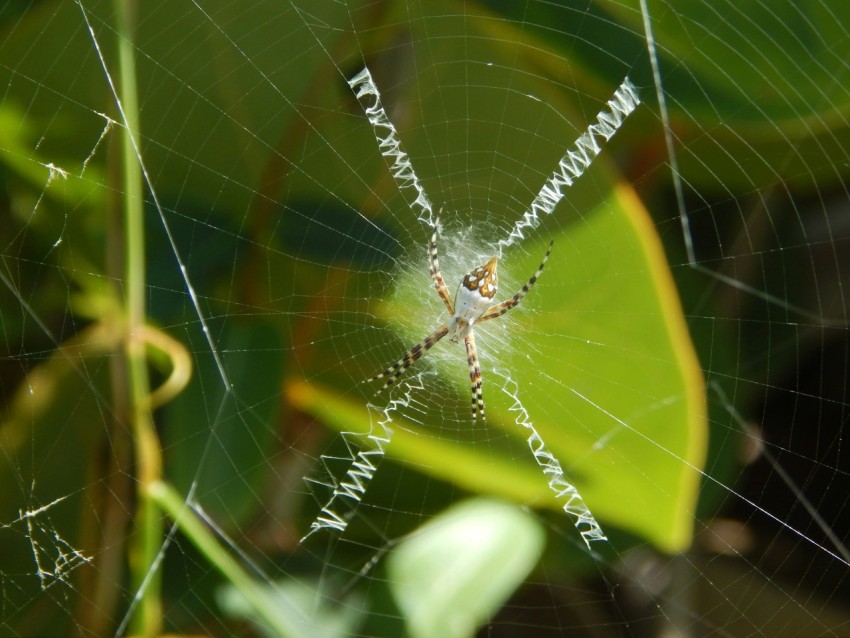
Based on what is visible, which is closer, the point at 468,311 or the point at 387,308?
the point at 387,308

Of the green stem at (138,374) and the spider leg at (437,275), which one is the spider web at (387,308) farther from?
the spider leg at (437,275)

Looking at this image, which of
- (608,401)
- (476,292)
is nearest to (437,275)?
(476,292)

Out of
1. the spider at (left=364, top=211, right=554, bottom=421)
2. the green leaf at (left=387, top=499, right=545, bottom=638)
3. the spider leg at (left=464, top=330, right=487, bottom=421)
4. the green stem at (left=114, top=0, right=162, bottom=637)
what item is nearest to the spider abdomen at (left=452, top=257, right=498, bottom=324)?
the spider at (left=364, top=211, right=554, bottom=421)

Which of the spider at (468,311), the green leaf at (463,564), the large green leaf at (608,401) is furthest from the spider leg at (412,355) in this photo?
the green leaf at (463,564)

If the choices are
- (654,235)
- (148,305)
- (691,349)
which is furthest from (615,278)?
(148,305)

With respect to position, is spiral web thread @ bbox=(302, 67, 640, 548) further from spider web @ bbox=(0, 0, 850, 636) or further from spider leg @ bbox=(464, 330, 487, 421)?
spider leg @ bbox=(464, 330, 487, 421)

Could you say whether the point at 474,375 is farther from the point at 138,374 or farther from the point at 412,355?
the point at 138,374

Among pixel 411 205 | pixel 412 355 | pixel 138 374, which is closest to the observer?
pixel 138 374
